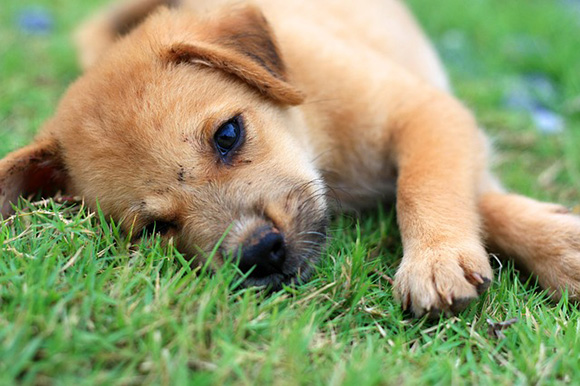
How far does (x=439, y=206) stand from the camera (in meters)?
3.01

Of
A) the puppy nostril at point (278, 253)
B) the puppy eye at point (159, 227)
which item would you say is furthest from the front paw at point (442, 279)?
the puppy eye at point (159, 227)

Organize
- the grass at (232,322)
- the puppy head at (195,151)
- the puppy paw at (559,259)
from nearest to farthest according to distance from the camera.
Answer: the grass at (232,322) < the puppy head at (195,151) < the puppy paw at (559,259)

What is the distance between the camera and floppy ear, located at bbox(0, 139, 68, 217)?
9.96 feet

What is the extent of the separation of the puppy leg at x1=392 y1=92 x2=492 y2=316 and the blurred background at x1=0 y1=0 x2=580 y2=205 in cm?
110

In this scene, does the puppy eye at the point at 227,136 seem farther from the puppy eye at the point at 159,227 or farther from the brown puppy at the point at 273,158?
the puppy eye at the point at 159,227

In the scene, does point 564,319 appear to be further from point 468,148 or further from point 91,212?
point 91,212

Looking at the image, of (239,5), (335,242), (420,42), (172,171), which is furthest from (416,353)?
(420,42)

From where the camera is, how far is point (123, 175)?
2.89m

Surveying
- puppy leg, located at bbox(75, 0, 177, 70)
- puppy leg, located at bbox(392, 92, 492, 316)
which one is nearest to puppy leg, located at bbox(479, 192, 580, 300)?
puppy leg, located at bbox(392, 92, 492, 316)

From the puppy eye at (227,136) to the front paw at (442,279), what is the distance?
3.38ft

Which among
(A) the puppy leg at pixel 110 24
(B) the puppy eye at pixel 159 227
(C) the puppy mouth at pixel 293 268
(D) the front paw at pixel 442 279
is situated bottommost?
(D) the front paw at pixel 442 279

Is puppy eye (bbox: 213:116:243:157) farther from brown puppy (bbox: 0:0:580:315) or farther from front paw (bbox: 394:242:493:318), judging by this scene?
front paw (bbox: 394:242:493:318)

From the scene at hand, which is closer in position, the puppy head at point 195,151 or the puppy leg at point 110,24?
the puppy head at point 195,151

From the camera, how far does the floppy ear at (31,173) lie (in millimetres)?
3036
